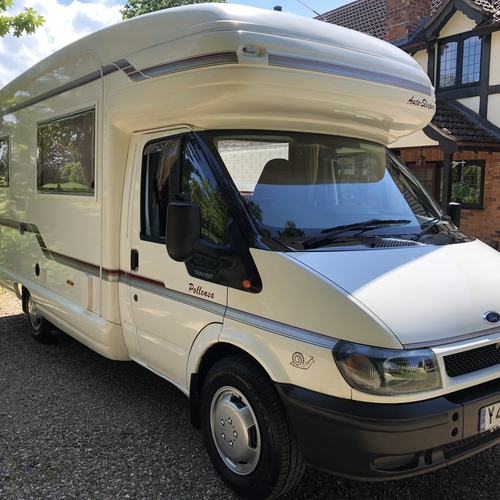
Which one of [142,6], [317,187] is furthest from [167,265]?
[142,6]

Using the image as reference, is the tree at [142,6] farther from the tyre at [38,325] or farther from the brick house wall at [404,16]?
the tyre at [38,325]

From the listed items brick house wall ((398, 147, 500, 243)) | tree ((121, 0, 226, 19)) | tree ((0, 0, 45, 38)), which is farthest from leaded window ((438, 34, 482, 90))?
tree ((121, 0, 226, 19))

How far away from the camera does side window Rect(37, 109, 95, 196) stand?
13.9 feet

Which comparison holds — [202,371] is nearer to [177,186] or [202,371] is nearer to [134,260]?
[134,260]

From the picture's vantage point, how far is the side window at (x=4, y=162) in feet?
20.4

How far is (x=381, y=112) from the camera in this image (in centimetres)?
360

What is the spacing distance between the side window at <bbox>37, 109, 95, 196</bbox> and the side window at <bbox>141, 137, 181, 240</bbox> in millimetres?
678

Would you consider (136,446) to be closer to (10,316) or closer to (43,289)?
(43,289)

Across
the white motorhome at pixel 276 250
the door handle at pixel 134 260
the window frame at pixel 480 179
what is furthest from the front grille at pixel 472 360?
the window frame at pixel 480 179

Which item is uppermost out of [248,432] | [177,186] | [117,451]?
[177,186]

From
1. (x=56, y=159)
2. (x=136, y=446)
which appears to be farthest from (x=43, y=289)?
(x=136, y=446)

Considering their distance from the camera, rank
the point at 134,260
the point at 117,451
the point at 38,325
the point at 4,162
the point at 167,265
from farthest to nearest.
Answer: the point at 4,162 → the point at 38,325 → the point at 134,260 → the point at 117,451 → the point at 167,265

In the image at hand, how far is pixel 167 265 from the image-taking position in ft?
11.4

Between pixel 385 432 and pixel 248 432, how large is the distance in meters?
0.85
